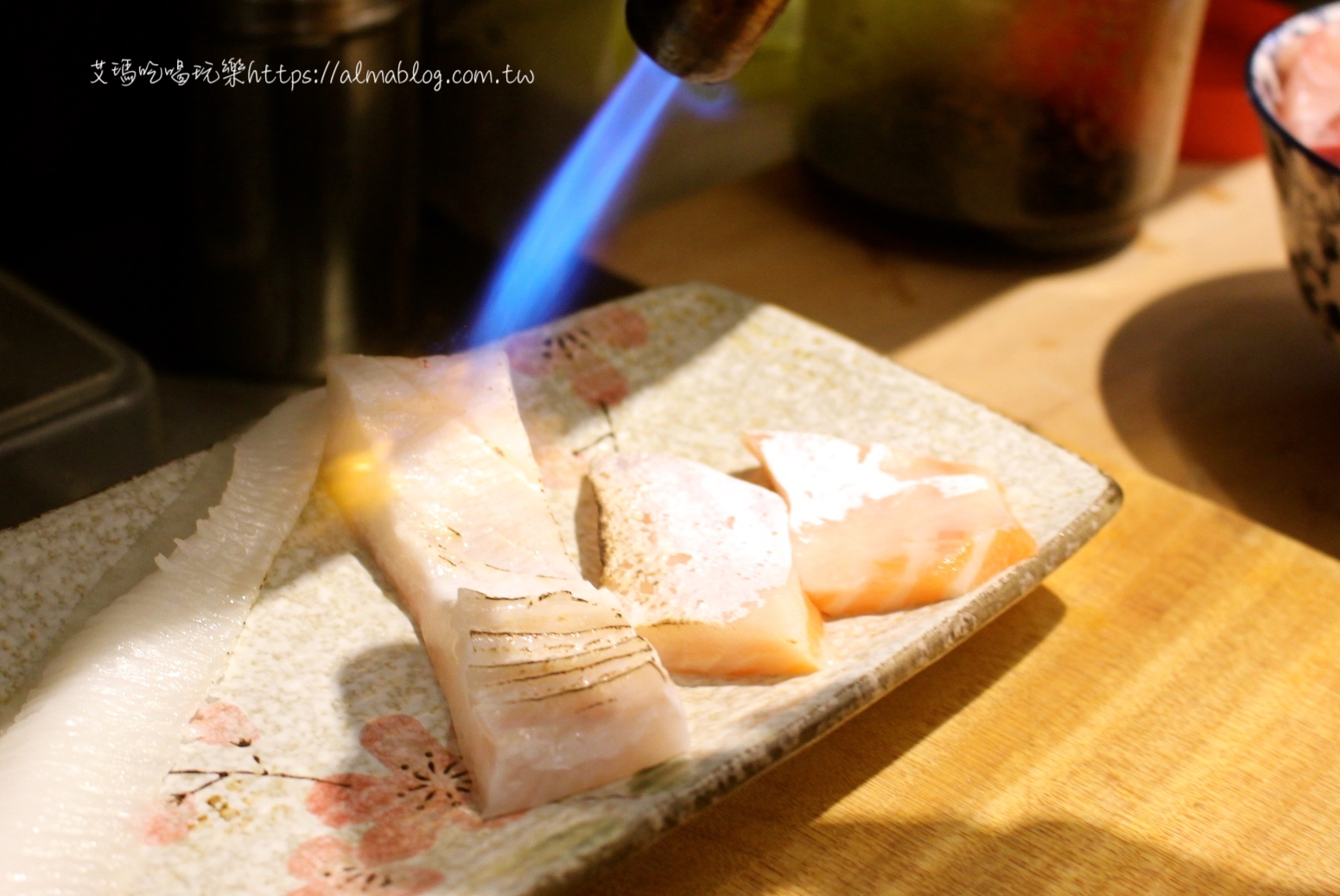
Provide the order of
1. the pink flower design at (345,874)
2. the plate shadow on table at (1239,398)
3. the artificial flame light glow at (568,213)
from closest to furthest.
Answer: the pink flower design at (345,874) < the plate shadow on table at (1239,398) < the artificial flame light glow at (568,213)

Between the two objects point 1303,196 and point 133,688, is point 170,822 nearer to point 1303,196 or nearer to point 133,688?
point 133,688

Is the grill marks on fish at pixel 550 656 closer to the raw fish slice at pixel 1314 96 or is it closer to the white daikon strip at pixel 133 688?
the white daikon strip at pixel 133 688

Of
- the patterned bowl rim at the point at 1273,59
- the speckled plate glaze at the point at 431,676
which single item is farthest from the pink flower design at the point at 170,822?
the patterned bowl rim at the point at 1273,59

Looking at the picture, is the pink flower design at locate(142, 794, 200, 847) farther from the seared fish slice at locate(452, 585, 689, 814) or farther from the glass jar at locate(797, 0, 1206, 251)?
the glass jar at locate(797, 0, 1206, 251)

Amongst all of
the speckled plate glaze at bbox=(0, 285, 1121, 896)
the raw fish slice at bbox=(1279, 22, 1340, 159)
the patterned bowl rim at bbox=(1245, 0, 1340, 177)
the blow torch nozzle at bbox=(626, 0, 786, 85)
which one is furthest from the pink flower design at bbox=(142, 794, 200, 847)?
the raw fish slice at bbox=(1279, 22, 1340, 159)

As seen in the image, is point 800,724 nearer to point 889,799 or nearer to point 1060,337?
point 889,799

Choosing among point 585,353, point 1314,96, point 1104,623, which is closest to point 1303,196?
point 1314,96
